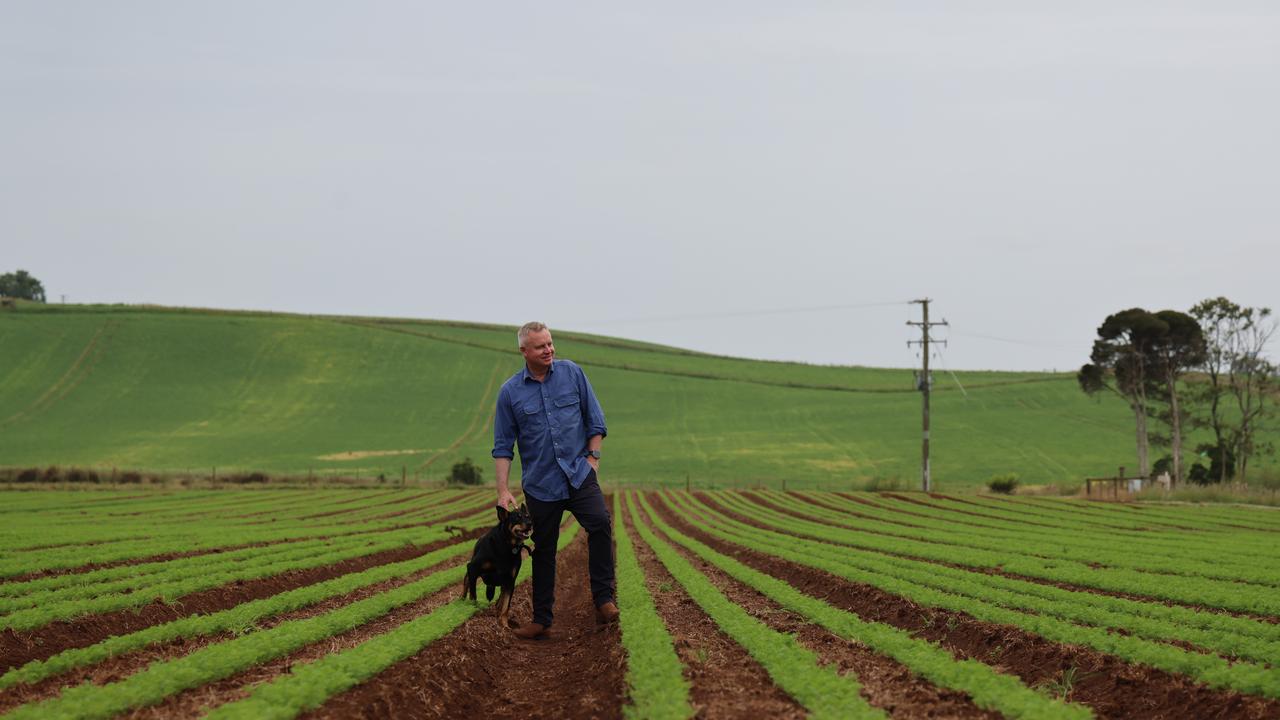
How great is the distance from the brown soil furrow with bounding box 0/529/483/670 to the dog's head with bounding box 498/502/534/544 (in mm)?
3891

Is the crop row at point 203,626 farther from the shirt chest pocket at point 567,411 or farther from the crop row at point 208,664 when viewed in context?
the shirt chest pocket at point 567,411

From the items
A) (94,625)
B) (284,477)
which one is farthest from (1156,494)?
(94,625)

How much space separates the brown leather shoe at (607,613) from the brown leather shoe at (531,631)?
582 millimetres

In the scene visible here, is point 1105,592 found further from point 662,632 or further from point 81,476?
point 81,476

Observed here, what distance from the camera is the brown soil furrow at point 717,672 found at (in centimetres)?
651

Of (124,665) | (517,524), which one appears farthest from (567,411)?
(124,665)

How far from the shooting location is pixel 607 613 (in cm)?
998

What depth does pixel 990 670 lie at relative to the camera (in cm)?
773

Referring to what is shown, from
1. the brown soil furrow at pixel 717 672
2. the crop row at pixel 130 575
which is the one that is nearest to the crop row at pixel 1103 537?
the brown soil furrow at pixel 717 672

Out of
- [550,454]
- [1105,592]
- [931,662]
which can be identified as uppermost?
[550,454]

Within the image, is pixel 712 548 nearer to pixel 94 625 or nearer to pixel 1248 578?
pixel 1248 578

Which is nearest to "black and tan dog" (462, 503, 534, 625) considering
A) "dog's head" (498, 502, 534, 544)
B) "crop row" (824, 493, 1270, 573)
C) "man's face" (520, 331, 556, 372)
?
"dog's head" (498, 502, 534, 544)

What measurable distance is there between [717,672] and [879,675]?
1288 millimetres

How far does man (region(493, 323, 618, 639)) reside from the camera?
978 cm
